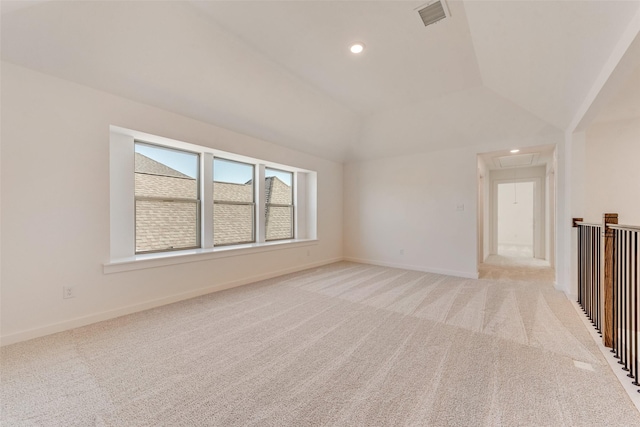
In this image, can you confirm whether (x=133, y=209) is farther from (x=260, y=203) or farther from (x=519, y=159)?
(x=519, y=159)

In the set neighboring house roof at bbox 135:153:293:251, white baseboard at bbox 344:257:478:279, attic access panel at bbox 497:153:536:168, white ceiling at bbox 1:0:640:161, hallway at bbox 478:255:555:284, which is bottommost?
hallway at bbox 478:255:555:284

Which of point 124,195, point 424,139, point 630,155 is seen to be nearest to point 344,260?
point 424,139

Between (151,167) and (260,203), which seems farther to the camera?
(260,203)

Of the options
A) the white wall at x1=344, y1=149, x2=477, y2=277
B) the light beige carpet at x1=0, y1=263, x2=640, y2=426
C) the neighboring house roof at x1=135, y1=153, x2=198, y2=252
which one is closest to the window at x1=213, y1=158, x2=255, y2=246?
the neighboring house roof at x1=135, y1=153, x2=198, y2=252

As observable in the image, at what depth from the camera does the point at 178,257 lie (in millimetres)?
3199

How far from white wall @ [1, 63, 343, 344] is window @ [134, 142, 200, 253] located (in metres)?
0.46

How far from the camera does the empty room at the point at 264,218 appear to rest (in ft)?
5.24

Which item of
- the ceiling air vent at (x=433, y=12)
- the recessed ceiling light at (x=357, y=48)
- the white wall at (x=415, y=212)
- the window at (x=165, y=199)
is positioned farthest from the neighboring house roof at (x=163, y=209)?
the white wall at (x=415, y=212)

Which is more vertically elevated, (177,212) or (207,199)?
(207,199)

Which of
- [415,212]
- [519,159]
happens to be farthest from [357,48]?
[519,159]

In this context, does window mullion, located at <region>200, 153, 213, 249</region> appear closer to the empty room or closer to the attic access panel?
the empty room

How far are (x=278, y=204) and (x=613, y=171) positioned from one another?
511cm

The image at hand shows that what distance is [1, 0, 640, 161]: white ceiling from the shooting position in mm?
2025

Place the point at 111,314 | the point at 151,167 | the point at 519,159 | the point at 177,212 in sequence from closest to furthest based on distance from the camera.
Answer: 1. the point at 111,314
2. the point at 151,167
3. the point at 177,212
4. the point at 519,159
